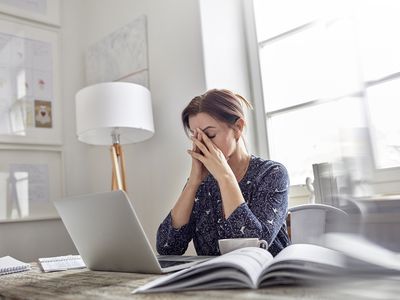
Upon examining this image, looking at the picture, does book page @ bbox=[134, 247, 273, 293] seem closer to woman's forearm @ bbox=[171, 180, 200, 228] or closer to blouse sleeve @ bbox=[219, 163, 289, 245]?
blouse sleeve @ bbox=[219, 163, 289, 245]

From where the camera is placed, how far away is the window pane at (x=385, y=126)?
0.95 ft

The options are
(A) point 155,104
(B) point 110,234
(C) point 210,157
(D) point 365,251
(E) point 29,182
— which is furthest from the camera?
(E) point 29,182

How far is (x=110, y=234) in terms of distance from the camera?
2.54ft

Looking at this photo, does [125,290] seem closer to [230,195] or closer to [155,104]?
[230,195]

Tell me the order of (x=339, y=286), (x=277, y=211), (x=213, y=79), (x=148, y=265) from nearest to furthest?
(x=339, y=286)
(x=148, y=265)
(x=277, y=211)
(x=213, y=79)

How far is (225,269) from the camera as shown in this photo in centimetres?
56

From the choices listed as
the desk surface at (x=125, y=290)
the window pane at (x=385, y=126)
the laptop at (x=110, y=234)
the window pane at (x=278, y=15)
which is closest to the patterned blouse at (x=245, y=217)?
the laptop at (x=110, y=234)

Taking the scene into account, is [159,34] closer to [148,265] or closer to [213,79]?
[213,79]

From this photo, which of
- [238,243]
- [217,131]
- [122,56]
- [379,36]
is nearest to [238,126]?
[217,131]

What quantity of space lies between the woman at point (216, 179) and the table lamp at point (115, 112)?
0.47m

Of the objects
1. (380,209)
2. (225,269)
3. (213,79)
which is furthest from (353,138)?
(213,79)

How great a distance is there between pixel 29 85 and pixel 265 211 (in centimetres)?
171

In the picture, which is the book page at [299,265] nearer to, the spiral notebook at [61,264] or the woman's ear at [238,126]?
the spiral notebook at [61,264]

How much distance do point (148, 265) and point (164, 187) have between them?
121 cm
